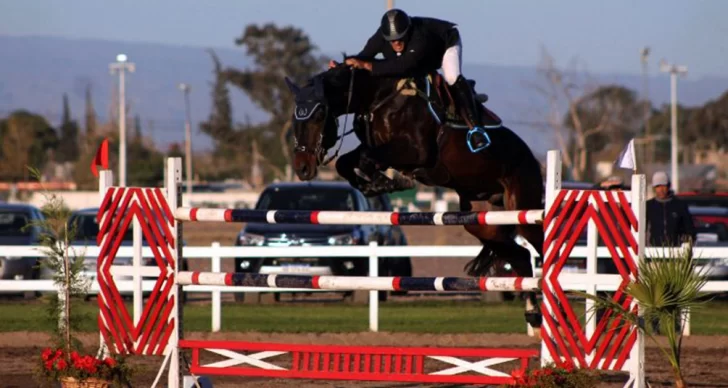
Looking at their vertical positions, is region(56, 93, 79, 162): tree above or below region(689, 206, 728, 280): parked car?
above

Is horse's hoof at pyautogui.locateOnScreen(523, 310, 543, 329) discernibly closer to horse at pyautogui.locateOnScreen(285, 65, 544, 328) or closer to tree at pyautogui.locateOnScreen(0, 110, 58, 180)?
horse at pyautogui.locateOnScreen(285, 65, 544, 328)

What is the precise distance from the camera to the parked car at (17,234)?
16.3 meters

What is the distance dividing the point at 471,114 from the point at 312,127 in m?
1.23

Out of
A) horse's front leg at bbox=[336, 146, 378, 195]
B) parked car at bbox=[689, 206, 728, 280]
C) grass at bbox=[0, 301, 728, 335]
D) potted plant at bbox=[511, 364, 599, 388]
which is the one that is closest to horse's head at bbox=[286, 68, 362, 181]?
horse's front leg at bbox=[336, 146, 378, 195]

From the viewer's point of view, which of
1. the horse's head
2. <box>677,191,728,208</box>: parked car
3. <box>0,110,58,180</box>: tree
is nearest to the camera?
the horse's head

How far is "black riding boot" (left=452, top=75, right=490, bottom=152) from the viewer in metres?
8.43

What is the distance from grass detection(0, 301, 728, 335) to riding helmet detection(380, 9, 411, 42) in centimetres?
503

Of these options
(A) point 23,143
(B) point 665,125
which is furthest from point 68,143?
(B) point 665,125

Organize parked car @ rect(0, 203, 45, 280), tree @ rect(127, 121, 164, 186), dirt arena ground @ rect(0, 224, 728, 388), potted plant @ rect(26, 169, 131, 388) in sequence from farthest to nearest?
tree @ rect(127, 121, 164, 186) < parked car @ rect(0, 203, 45, 280) < dirt arena ground @ rect(0, 224, 728, 388) < potted plant @ rect(26, 169, 131, 388)

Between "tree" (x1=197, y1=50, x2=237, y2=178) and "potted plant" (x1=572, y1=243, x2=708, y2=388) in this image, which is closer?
"potted plant" (x1=572, y1=243, x2=708, y2=388)

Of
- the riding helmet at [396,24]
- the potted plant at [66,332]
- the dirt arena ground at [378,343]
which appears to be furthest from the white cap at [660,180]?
the potted plant at [66,332]

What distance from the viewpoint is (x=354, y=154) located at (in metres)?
8.24

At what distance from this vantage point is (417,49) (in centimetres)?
832

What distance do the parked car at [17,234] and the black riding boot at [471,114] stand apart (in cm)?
935
